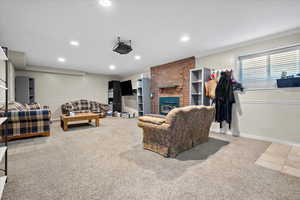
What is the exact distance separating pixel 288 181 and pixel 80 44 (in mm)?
4436

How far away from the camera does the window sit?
261cm

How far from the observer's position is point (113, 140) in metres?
2.86

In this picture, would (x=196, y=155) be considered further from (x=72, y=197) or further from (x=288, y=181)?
(x=72, y=197)

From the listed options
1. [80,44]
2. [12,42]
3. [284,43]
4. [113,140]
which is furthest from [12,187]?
[284,43]

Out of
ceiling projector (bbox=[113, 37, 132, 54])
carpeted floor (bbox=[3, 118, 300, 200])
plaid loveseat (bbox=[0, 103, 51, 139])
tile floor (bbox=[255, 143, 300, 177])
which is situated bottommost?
tile floor (bbox=[255, 143, 300, 177])

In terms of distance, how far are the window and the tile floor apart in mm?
1364

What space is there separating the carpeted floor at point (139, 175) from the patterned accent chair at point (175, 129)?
14cm

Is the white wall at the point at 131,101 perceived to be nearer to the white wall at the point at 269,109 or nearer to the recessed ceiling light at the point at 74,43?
the recessed ceiling light at the point at 74,43

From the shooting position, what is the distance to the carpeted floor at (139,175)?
1256 mm

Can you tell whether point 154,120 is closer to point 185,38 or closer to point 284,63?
point 185,38

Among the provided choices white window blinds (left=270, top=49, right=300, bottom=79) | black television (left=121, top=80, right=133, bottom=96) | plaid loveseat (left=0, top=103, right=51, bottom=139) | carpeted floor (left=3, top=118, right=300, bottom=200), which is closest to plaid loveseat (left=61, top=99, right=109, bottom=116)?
black television (left=121, top=80, right=133, bottom=96)

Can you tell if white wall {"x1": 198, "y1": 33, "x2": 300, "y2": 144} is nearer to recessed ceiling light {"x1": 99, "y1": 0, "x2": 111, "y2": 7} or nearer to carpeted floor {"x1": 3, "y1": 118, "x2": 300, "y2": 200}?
carpeted floor {"x1": 3, "y1": 118, "x2": 300, "y2": 200}

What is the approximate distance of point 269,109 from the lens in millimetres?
2773

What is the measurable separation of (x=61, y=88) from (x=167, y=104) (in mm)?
4933
